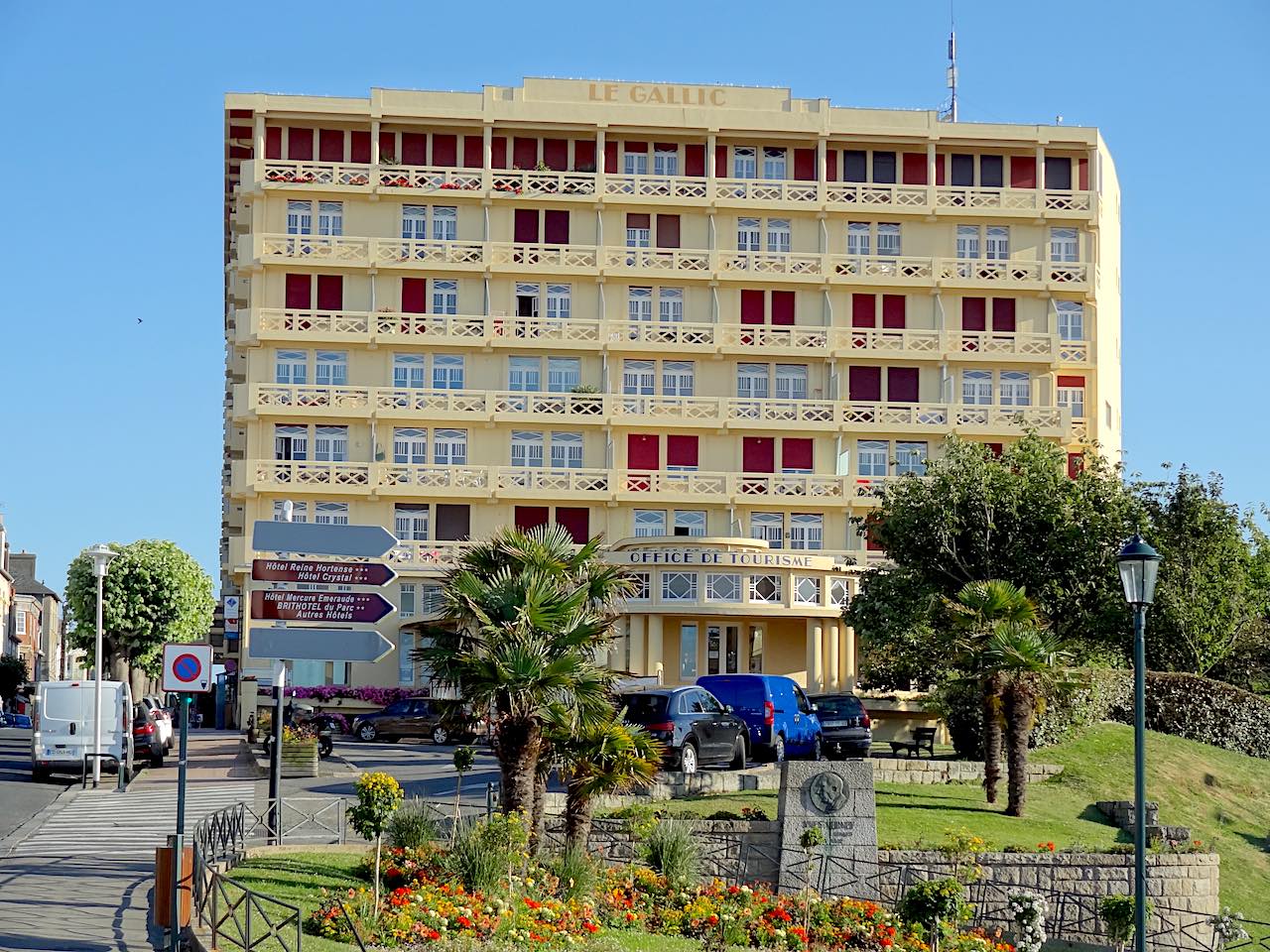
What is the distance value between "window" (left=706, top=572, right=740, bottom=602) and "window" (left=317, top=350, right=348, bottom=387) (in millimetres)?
16494

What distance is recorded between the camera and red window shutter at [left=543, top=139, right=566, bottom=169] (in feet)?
206

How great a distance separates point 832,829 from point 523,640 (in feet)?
16.7

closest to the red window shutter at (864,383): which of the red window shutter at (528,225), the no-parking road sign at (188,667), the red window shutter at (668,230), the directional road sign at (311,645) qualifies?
the red window shutter at (668,230)

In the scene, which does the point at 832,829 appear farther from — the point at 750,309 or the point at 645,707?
the point at 750,309

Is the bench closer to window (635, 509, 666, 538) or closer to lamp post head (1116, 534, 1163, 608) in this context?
lamp post head (1116, 534, 1163, 608)

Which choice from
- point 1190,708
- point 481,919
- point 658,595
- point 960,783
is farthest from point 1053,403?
point 481,919

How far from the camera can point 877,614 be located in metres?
43.4

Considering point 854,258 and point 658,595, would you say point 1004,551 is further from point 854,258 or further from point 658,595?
point 854,258

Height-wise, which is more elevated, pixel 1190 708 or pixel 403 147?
pixel 403 147

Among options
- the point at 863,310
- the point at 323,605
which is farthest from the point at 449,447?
the point at 323,605

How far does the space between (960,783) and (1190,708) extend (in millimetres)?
12755

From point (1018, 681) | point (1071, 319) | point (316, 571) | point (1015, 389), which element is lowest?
point (1018, 681)

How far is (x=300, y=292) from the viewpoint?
200ft

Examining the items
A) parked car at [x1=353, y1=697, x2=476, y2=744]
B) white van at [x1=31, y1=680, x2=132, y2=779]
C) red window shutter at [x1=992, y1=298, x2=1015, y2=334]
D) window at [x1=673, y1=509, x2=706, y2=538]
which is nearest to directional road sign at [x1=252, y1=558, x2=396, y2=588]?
white van at [x1=31, y1=680, x2=132, y2=779]
